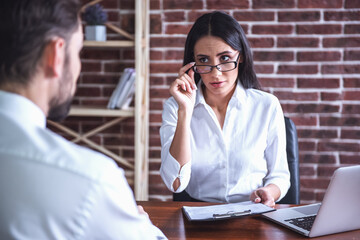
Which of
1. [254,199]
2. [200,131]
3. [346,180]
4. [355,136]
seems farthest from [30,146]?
[355,136]

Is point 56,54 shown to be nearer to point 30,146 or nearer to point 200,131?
point 30,146

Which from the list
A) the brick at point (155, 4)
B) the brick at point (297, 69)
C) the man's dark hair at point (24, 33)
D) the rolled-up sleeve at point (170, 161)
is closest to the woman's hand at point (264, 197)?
the rolled-up sleeve at point (170, 161)

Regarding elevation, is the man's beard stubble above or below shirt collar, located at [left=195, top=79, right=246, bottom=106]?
above

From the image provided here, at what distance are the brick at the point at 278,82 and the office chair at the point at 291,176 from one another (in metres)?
0.70

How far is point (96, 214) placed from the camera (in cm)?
61

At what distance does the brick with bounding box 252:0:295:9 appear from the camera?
2260 mm

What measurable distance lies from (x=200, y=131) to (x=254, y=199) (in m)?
0.42

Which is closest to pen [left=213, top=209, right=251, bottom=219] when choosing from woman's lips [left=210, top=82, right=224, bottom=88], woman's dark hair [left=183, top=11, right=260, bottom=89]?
woman's lips [left=210, top=82, right=224, bottom=88]

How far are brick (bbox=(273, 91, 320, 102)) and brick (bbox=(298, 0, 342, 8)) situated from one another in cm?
52

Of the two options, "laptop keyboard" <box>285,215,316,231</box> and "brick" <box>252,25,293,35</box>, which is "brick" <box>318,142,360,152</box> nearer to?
"brick" <box>252,25,293,35</box>

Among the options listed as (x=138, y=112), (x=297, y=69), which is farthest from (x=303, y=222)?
(x=297, y=69)

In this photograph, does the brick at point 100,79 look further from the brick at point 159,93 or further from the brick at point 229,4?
the brick at point 229,4

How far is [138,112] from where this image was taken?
2.18m

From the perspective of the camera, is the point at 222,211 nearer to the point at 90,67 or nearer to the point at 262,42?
the point at 262,42
